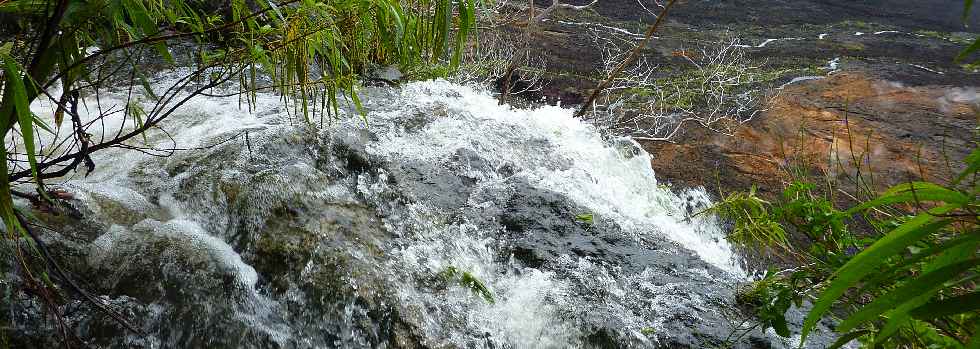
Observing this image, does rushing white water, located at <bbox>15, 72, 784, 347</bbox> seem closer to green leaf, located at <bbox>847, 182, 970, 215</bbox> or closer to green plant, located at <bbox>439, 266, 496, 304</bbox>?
green plant, located at <bbox>439, 266, 496, 304</bbox>

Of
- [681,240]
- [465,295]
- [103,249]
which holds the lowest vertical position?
[681,240]

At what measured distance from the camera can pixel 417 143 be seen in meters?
3.71

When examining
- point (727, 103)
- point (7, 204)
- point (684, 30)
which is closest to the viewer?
point (7, 204)

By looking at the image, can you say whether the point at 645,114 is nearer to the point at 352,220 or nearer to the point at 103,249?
the point at 352,220

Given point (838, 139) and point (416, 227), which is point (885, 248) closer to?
point (416, 227)

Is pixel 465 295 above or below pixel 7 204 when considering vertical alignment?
below

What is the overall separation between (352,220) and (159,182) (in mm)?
900

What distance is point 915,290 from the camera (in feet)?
2.17

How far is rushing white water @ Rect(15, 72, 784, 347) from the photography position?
233 cm

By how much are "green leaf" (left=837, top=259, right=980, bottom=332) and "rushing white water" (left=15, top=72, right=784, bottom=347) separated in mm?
1805

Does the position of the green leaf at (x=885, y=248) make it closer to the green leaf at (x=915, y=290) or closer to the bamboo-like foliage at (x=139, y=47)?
the green leaf at (x=915, y=290)

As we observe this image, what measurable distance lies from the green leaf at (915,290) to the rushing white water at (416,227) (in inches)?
71.1

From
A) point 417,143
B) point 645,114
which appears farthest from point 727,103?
point 417,143

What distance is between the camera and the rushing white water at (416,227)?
233 centimetres
